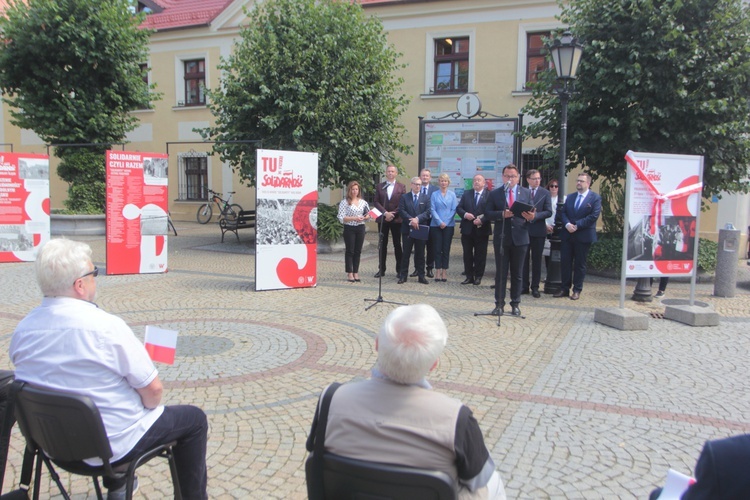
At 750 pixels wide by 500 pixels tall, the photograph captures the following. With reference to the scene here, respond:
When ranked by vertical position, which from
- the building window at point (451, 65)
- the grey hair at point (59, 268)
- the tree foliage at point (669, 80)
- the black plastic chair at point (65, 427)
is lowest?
the black plastic chair at point (65, 427)

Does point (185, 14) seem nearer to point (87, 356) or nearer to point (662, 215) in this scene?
point (662, 215)

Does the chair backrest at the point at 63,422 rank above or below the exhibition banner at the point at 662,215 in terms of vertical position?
below

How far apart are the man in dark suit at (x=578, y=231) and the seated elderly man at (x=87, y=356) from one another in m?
7.45

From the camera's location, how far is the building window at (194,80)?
75.7ft

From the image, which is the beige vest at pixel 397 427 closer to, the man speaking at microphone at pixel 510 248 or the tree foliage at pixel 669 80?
the man speaking at microphone at pixel 510 248

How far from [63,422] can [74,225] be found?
16.1m

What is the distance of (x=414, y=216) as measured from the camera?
10070 mm

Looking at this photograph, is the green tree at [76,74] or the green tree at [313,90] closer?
the green tree at [313,90]

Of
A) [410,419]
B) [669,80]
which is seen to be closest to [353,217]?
[669,80]

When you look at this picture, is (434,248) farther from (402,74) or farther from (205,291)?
(402,74)

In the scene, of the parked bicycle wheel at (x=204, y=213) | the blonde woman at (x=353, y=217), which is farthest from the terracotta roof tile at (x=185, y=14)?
the blonde woman at (x=353, y=217)

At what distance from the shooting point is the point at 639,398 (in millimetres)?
4707

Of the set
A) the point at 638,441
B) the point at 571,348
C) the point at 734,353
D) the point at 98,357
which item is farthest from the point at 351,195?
the point at 98,357

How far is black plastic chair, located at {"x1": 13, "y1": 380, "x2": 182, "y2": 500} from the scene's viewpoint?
2.36 meters
